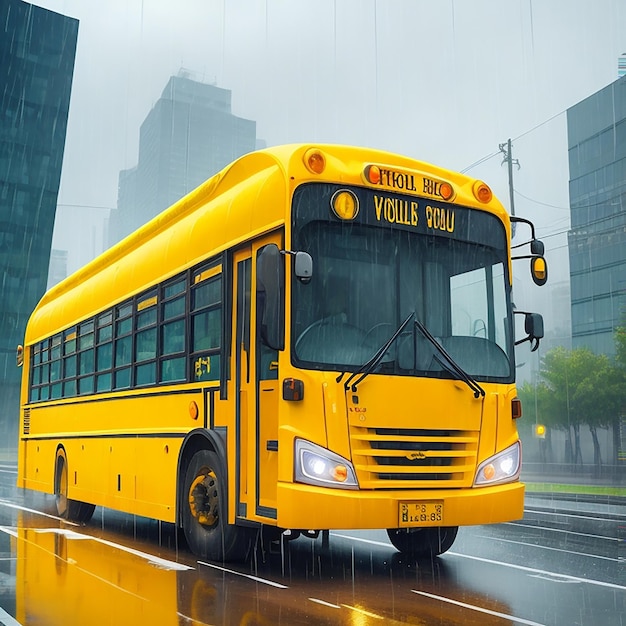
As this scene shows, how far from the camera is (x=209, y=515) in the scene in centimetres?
920

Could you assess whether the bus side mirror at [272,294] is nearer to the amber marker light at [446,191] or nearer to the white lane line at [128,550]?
the amber marker light at [446,191]

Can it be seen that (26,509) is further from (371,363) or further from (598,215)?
(598,215)

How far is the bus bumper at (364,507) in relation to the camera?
7609 mm

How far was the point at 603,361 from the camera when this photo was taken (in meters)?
55.0

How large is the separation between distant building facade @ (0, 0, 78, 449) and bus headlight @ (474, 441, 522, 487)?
81694 mm

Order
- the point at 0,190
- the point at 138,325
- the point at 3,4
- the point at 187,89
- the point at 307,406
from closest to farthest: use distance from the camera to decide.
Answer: the point at 307,406
the point at 138,325
the point at 0,190
the point at 3,4
the point at 187,89

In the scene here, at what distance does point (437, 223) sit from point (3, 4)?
91814mm

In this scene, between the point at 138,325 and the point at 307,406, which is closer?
the point at 307,406

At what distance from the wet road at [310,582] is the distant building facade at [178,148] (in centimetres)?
14581

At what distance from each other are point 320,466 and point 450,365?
1.56 metres

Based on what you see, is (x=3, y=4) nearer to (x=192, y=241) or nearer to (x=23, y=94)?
(x=23, y=94)

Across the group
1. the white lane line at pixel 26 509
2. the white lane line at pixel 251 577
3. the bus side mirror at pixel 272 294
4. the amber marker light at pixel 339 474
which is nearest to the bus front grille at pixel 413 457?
the amber marker light at pixel 339 474

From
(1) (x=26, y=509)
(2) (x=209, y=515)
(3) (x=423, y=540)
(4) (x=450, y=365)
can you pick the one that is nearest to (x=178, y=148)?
(1) (x=26, y=509)

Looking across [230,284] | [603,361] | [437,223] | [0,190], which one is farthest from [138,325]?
[0,190]
